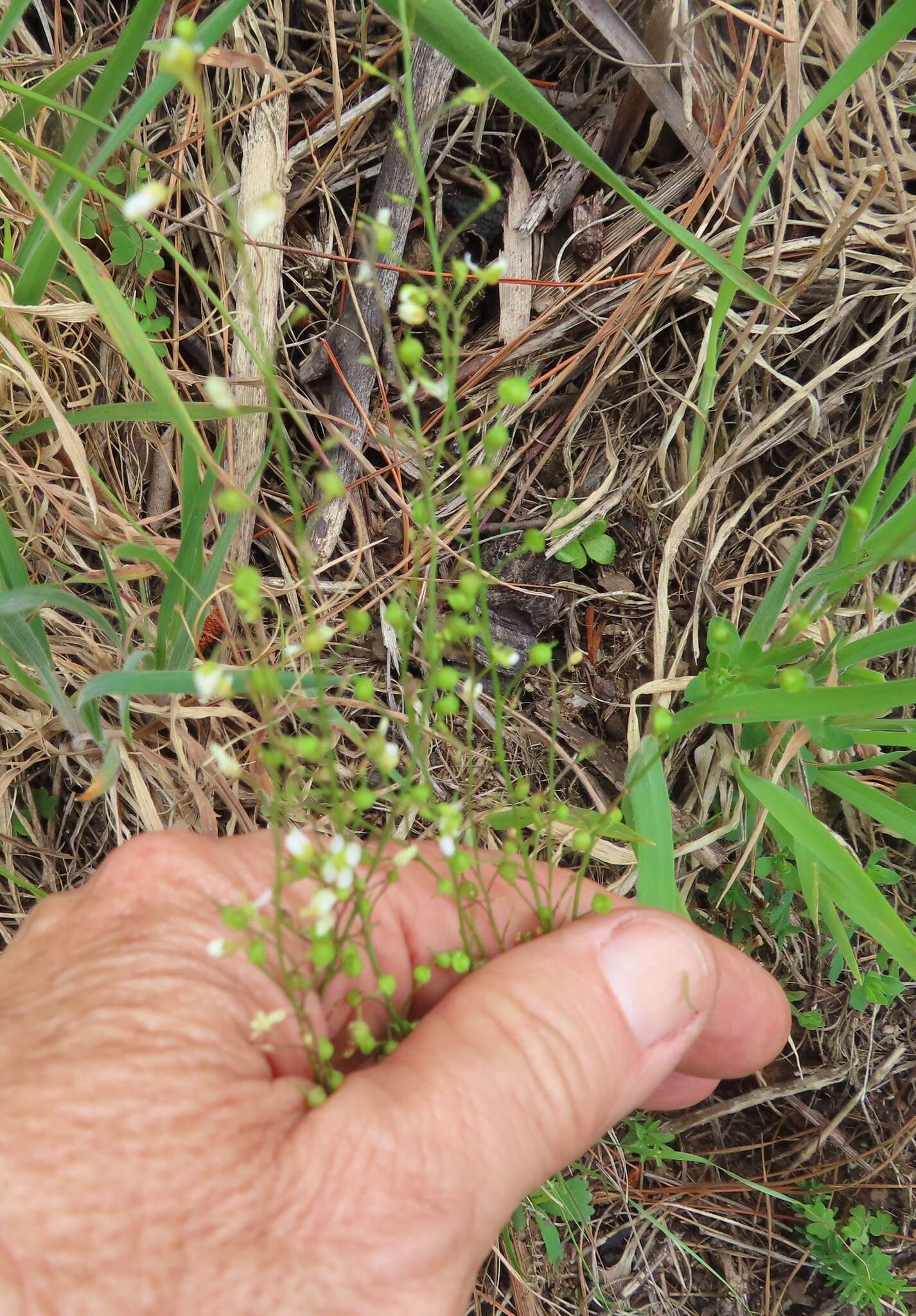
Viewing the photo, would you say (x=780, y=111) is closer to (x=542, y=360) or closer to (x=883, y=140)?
(x=883, y=140)

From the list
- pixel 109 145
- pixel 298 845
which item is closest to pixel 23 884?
pixel 298 845

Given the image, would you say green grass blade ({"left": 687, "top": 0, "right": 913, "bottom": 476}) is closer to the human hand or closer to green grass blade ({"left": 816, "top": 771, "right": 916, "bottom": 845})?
green grass blade ({"left": 816, "top": 771, "right": 916, "bottom": 845})

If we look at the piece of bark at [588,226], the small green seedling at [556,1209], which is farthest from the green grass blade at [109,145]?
the small green seedling at [556,1209]

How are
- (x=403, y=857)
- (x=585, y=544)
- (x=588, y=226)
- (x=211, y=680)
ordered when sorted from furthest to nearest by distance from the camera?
(x=585, y=544), (x=588, y=226), (x=403, y=857), (x=211, y=680)

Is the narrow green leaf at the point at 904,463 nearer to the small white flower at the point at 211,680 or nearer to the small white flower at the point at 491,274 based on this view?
the small white flower at the point at 491,274

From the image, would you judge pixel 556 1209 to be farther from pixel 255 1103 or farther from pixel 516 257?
pixel 516 257

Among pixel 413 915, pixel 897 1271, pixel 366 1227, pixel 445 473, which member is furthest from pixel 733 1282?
pixel 445 473
